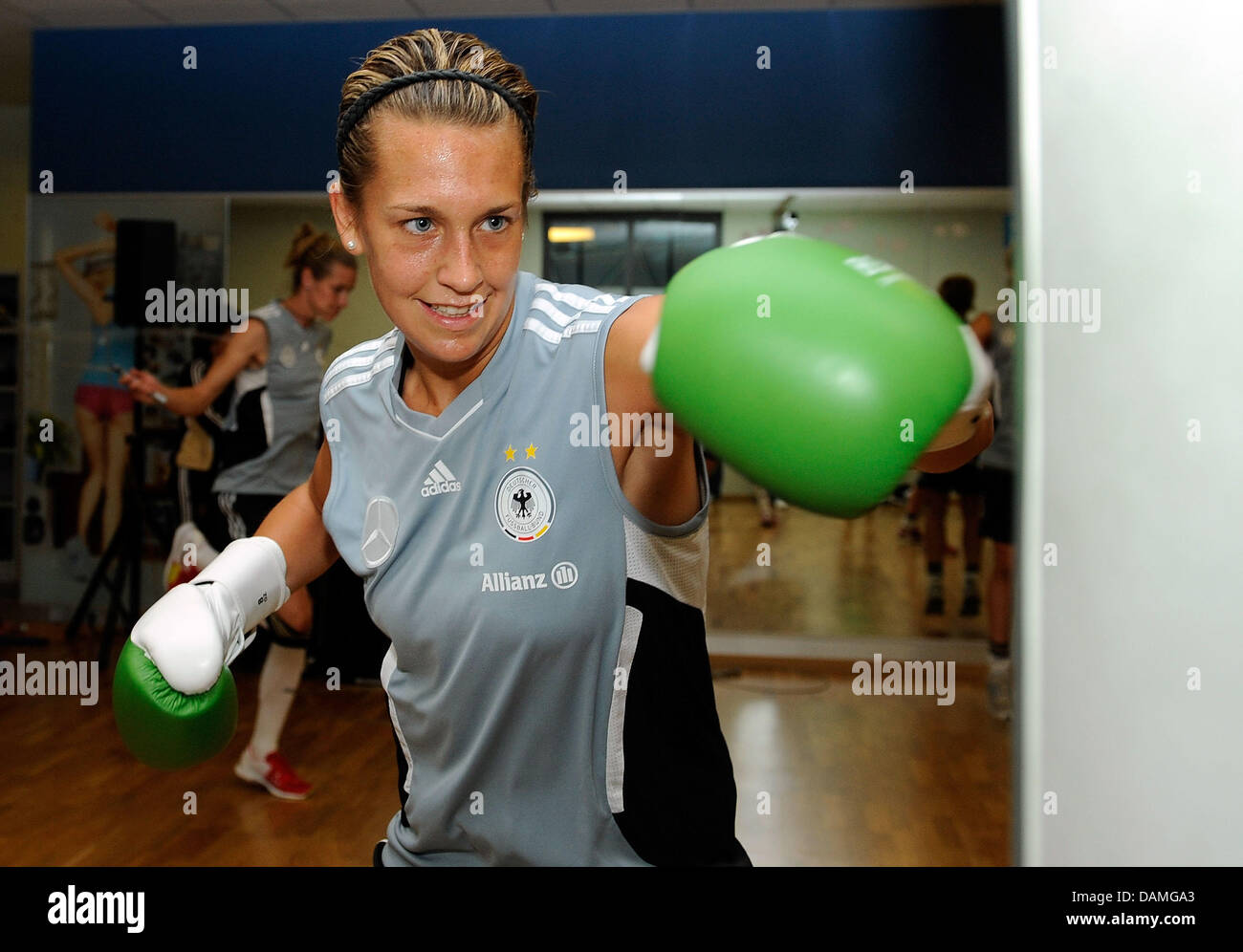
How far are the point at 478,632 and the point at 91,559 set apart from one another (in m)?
3.76

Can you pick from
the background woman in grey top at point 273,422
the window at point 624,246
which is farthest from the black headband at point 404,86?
the window at point 624,246

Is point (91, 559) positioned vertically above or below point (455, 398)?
below

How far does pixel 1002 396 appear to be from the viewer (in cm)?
343

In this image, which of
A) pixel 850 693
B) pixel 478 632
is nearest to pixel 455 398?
pixel 478 632

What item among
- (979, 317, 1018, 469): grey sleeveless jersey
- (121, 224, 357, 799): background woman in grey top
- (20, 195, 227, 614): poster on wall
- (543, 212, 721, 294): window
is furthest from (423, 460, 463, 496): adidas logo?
(20, 195, 227, 614): poster on wall

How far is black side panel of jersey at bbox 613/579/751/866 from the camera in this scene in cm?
93

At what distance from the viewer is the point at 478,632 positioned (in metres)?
0.91

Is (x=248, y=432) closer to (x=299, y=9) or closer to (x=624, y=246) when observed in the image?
(x=299, y=9)

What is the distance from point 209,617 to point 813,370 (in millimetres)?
587

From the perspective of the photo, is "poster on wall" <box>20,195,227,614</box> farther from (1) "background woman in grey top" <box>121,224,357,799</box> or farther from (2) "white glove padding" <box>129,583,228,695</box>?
(2) "white glove padding" <box>129,583,228,695</box>

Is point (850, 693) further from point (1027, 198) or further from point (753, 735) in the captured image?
point (1027, 198)

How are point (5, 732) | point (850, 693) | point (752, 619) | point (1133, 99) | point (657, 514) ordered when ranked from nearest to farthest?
point (657, 514), point (1133, 99), point (5, 732), point (850, 693), point (752, 619)

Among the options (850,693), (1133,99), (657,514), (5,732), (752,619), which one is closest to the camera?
(657,514)

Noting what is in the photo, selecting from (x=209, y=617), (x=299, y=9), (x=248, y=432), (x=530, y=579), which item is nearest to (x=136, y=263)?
(x=248, y=432)
